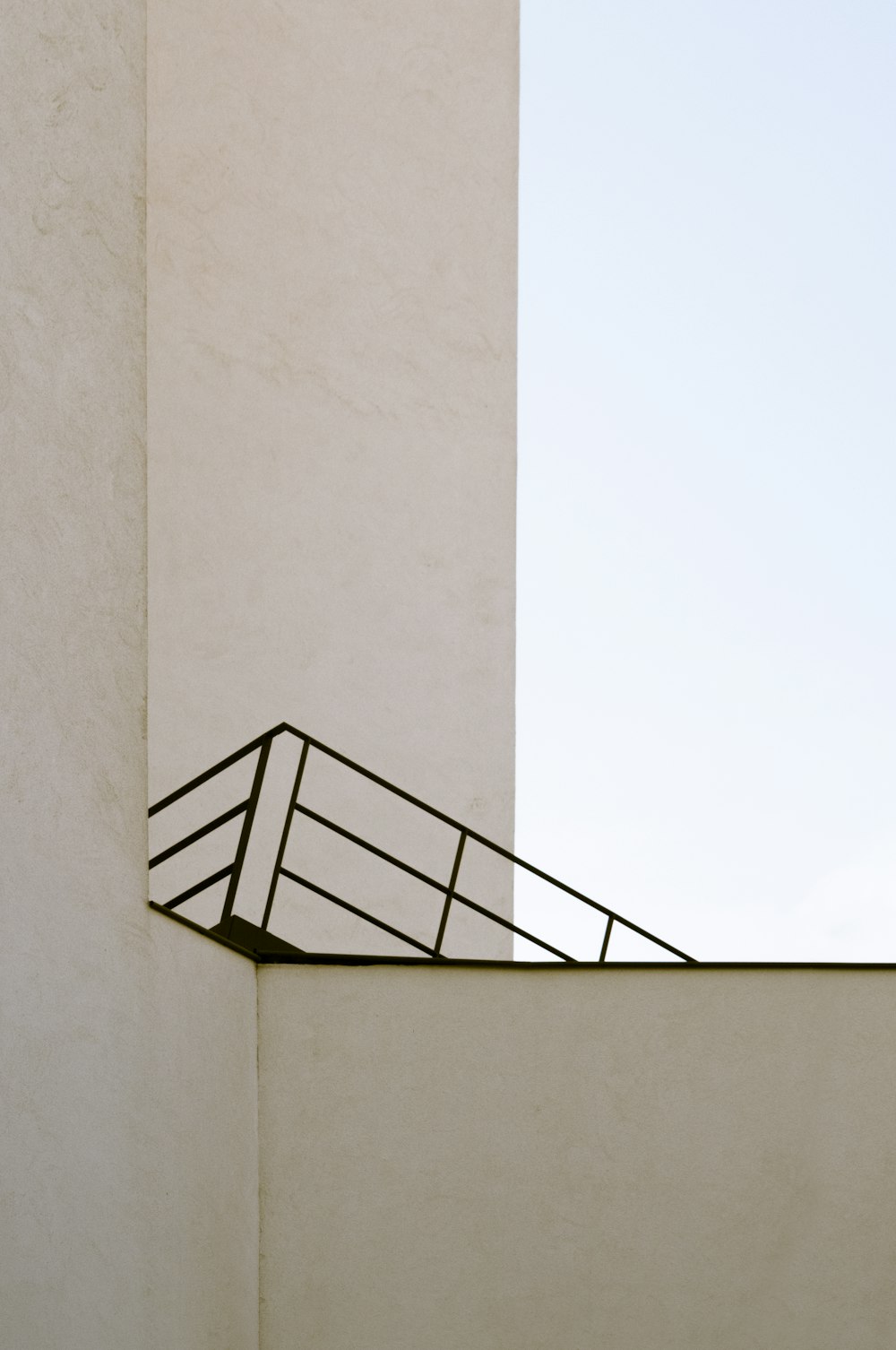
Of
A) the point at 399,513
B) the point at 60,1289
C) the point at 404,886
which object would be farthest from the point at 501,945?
the point at 60,1289

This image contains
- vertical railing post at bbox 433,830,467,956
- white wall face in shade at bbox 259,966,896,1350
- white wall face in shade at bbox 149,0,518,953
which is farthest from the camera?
white wall face in shade at bbox 149,0,518,953

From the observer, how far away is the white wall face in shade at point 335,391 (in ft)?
30.1

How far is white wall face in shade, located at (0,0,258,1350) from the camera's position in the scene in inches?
143

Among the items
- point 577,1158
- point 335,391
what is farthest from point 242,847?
point 335,391

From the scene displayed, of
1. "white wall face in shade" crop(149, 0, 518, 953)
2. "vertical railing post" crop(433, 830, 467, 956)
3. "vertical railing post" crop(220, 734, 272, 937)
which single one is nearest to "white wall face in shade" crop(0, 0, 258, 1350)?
"vertical railing post" crop(220, 734, 272, 937)

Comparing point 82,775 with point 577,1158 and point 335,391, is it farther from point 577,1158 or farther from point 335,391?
point 335,391

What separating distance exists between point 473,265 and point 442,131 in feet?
2.75

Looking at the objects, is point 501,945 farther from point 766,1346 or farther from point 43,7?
point 43,7

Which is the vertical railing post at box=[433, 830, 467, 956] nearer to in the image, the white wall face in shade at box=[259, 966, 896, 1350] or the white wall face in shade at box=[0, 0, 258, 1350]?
the white wall face in shade at box=[259, 966, 896, 1350]

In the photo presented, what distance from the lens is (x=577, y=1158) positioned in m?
Answer: 5.81

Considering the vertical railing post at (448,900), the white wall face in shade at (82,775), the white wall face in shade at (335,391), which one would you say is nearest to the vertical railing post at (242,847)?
the white wall face in shade at (82,775)

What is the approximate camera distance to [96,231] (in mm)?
4180

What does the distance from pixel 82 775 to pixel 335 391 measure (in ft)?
19.5

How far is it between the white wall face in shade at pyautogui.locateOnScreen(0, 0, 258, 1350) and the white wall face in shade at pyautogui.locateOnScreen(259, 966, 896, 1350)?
84cm
